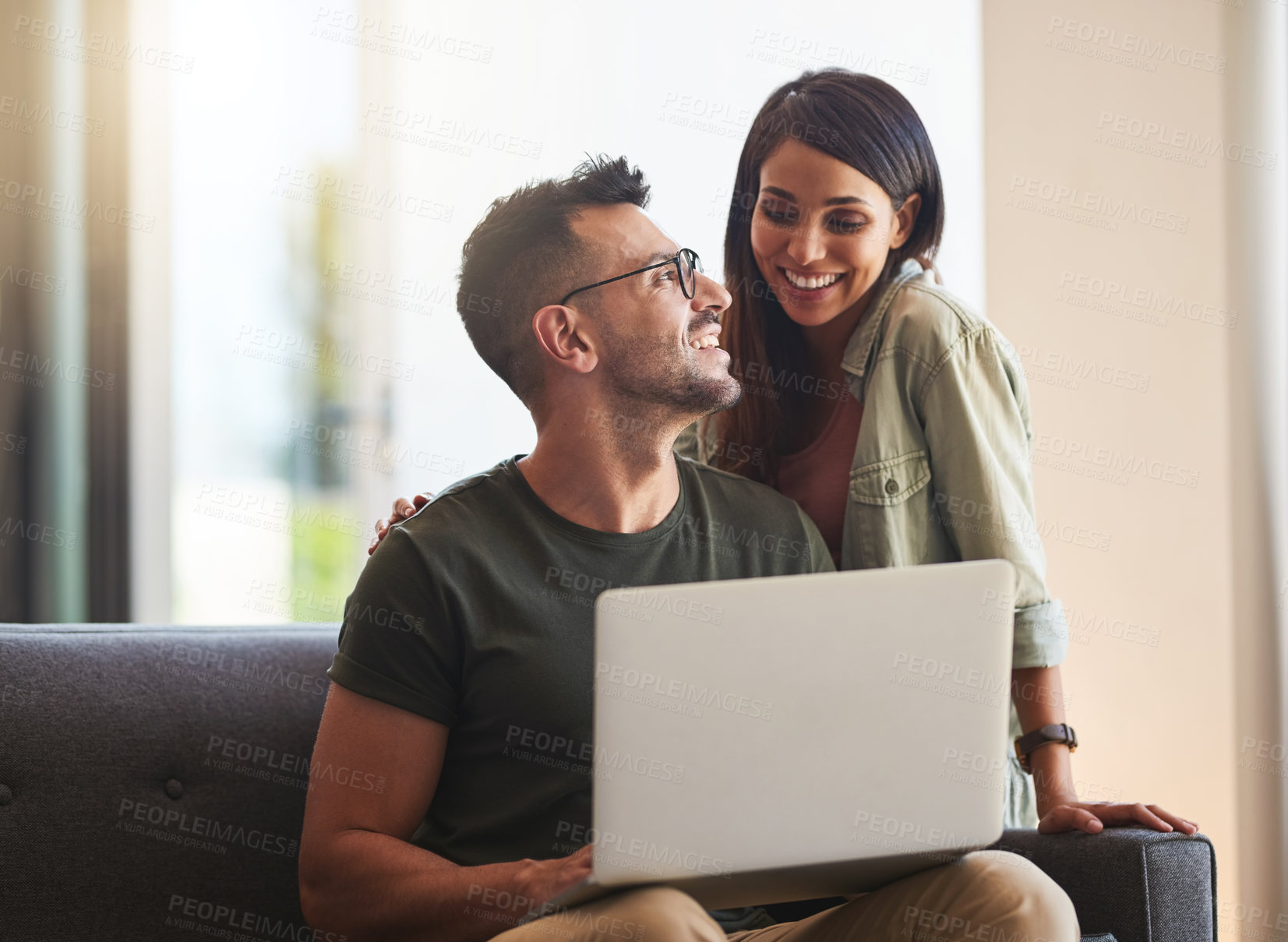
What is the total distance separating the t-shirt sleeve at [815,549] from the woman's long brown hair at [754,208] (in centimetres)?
16

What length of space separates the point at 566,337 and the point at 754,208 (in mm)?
377

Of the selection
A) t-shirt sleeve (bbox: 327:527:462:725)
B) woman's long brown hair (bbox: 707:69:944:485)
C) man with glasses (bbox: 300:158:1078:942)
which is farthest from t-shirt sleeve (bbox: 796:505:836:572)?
t-shirt sleeve (bbox: 327:527:462:725)

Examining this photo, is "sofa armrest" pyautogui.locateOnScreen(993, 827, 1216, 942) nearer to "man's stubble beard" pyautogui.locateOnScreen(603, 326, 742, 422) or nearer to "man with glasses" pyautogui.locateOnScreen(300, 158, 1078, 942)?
"man with glasses" pyautogui.locateOnScreen(300, 158, 1078, 942)

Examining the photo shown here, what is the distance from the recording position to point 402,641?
1.28m

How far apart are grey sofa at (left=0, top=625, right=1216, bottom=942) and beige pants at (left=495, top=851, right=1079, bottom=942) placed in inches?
8.4

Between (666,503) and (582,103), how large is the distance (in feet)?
5.28

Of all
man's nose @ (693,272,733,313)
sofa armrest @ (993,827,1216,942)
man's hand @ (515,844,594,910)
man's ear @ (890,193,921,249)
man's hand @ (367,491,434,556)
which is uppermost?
man's ear @ (890,193,921,249)

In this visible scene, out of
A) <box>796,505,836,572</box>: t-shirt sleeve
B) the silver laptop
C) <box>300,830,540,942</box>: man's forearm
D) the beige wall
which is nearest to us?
the silver laptop

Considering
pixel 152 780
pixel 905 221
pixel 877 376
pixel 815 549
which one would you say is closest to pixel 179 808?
pixel 152 780

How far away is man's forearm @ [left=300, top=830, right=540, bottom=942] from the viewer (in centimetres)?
112

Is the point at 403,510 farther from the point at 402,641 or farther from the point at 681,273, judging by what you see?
the point at 681,273

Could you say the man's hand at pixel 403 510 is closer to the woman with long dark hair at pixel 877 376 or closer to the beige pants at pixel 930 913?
the woman with long dark hair at pixel 877 376

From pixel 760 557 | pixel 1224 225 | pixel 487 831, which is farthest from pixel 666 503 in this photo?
pixel 1224 225

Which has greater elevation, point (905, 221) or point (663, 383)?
point (905, 221)
